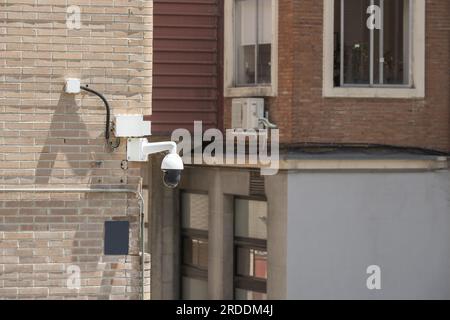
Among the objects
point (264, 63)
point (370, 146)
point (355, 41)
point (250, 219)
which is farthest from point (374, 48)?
point (250, 219)

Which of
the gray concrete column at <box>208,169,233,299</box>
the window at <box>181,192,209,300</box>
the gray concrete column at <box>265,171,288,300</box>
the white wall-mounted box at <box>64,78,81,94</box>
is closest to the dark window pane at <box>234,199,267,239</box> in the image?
the gray concrete column at <box>208,169,233,299</box>

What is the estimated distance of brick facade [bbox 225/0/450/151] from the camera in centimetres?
1590

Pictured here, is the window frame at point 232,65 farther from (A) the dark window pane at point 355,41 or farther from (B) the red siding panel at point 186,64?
(A) the dark window pane at point 355,41

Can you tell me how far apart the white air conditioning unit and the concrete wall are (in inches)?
39.8

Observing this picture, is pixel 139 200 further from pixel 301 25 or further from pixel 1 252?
pixel 301 25

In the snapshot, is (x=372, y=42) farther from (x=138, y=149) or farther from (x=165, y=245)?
(x=138, y=149)

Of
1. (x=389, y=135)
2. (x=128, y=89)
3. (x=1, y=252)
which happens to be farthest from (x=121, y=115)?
(x=389, y=135)

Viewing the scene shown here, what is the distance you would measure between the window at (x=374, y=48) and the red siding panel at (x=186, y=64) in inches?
79.1

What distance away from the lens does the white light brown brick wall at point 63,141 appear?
9.77 metres

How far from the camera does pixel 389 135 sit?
1627 centimetres

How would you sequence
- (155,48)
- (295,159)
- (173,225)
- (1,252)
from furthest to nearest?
(173,225) < (155,48) < (295,159) < (1,252)

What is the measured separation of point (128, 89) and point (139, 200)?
97cm

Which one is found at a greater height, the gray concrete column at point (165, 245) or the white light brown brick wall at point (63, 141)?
the white light brown brick wall at point (63, 141)

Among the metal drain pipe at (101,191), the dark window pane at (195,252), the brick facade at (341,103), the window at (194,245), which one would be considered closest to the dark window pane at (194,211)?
the window at (194,245)
